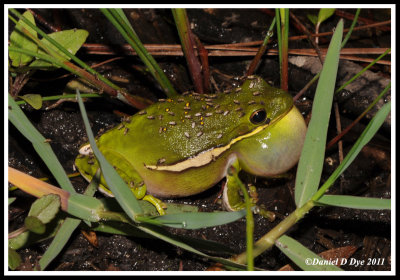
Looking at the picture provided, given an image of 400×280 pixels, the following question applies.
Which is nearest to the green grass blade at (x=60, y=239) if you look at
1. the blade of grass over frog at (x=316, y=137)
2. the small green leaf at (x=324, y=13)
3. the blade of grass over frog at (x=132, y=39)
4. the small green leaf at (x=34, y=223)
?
the small green leaf at (x=34, y=223)

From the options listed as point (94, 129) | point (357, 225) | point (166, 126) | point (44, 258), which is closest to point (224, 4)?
point (166, 126)

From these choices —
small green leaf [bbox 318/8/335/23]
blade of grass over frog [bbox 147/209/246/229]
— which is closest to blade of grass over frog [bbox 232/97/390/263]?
blade of grass over frog [bbox 147/209/246/229]

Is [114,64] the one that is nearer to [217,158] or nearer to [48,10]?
[48,10]

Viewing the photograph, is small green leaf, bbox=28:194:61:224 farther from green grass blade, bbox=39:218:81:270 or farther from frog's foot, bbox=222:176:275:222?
frog's foot, bbox=222:176:275:222

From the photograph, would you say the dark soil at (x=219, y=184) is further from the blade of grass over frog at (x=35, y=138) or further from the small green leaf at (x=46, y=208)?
the small green leaf at (x=46, y=208)

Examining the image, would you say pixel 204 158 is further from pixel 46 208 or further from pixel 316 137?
pixel 46 208

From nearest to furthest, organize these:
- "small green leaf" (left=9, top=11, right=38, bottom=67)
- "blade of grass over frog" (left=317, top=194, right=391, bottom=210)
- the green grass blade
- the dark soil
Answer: "blade of grass over frog" (left=317, top=194, right=391, bottom=210), the green grass blade, "small green leaf" (left=9, top=11, right=38, bottom=67), the dark soil
